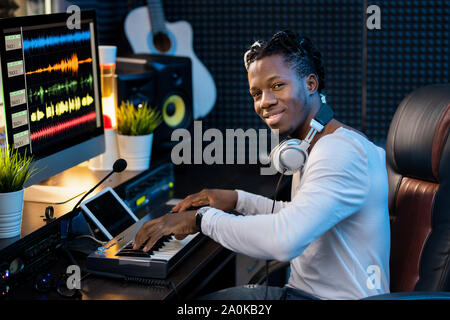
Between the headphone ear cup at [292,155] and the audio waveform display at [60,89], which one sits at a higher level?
the audio waveform display at [60,89]

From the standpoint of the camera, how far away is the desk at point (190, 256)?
1521 mm

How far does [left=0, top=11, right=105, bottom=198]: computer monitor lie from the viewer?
1748mm

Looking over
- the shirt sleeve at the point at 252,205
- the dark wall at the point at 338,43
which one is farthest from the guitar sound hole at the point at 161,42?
the shirt sleeve at the point at 252,205

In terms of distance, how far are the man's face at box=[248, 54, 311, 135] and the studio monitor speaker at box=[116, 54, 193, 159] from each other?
89 centimetres

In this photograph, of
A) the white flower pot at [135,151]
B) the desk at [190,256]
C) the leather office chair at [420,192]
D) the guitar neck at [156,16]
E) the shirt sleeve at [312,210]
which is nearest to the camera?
the shirt sleeve at [312,210]

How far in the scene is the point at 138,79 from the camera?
243cm

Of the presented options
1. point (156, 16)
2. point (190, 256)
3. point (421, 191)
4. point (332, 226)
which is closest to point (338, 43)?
point (156, 16)

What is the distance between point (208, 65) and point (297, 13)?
55cm

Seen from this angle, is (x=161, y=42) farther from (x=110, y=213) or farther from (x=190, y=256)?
(x=190, y=256)

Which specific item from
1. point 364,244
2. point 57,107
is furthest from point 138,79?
point 364,244

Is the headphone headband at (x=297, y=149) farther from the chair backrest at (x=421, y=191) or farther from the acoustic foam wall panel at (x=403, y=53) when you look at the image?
the acoustic foam wall panel at (x=403, y=53)

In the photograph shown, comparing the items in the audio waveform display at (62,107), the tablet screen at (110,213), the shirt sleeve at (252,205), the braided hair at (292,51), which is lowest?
the tablet screen at (110,213)

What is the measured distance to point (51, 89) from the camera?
6.34ft

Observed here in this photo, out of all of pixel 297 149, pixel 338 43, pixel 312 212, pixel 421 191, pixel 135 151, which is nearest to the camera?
pixel 312 212
